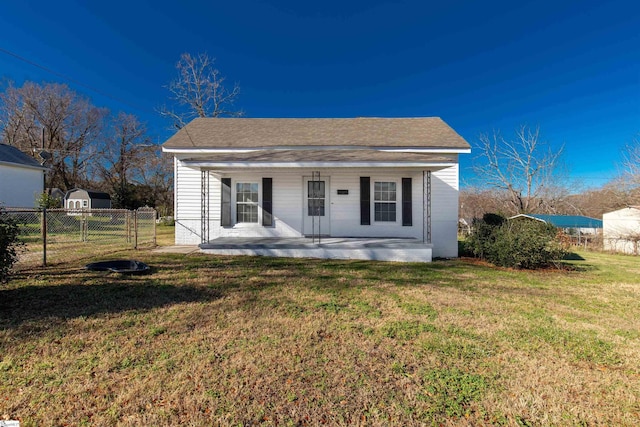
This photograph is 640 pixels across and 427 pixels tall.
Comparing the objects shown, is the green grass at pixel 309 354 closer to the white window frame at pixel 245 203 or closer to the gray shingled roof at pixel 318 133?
the white window frame at pixel 245 203

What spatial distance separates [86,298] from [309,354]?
3.83 meters

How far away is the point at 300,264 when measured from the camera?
291 inches

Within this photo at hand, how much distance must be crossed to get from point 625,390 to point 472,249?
25.2 feet

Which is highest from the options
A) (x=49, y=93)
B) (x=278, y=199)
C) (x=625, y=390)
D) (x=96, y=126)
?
(x=49, y=93)

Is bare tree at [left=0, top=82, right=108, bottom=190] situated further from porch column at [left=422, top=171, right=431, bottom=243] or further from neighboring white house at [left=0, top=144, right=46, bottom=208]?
porch column at [left=422, top=171, right=431, bottom=243]

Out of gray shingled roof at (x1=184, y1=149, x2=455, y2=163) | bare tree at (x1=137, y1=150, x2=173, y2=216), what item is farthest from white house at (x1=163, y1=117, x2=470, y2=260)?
bare tree at (x1=137, y1=150, x2=173, y2=216)

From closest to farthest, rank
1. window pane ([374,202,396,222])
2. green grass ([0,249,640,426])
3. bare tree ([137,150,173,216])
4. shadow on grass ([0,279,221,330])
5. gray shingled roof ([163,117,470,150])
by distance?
green grass ([0,249,640,426]), shadow on grass ([0,279,221,330]), window pane ([374,202,396,222]), gray shingled roof ([163,117,470,150]), bare tree ([137,150,173,216])

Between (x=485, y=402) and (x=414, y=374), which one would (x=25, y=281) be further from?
(x=485, y=402)

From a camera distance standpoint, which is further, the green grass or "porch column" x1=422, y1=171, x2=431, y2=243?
"porch column" x1=422, y1=171, x2=431, y2=243

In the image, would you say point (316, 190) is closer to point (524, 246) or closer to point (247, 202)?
point (247, 202)

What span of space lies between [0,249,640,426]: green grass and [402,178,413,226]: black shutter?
4.60m

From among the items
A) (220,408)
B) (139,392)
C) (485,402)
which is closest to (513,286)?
(485,402)

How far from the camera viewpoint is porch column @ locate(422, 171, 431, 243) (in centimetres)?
900

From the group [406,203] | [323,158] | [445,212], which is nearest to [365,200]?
[406,203]
